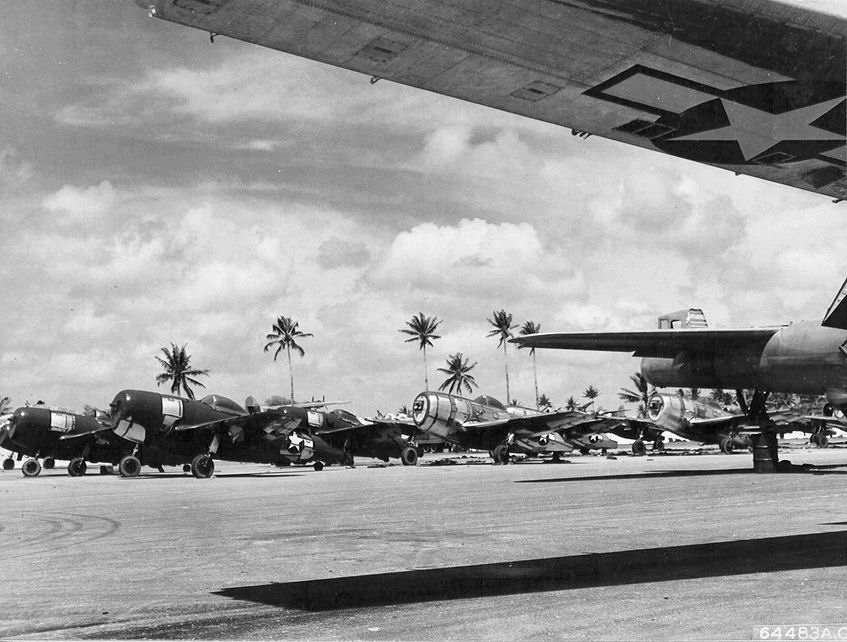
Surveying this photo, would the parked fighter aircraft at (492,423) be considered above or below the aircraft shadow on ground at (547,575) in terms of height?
above

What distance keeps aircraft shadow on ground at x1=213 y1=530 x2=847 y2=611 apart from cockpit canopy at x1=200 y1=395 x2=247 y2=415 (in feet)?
69.8

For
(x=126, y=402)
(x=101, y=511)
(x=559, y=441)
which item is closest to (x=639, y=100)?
(x=101, y=511)

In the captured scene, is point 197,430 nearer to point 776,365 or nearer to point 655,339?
point 655,339

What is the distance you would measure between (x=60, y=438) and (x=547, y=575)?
2743 centimetres

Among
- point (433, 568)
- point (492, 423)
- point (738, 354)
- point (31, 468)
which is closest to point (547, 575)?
point (433, 568)

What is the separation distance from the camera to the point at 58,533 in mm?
11141

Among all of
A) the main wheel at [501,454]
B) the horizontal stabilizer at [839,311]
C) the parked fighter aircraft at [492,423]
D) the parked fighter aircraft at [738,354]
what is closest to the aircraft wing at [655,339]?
the parked fighter aircraft at [738,354]

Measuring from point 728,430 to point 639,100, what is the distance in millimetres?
39063

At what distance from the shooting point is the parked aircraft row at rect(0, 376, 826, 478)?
26781mm

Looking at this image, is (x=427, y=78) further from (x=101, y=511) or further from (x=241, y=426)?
(x=241, y=426)

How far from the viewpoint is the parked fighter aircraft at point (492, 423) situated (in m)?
36.5

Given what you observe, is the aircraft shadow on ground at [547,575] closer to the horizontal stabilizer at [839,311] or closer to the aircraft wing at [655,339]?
the horizontal stabilizer at [839,311]

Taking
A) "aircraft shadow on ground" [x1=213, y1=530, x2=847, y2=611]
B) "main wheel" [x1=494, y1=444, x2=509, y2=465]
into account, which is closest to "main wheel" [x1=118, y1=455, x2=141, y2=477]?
"main wheel" [x1=494, y1=444, x2=509, y2=465]

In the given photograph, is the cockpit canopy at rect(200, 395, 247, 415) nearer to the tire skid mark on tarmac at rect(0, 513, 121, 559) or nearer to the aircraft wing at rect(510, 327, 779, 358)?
the aircraft wing at rect(510, 327, 779, 358)
